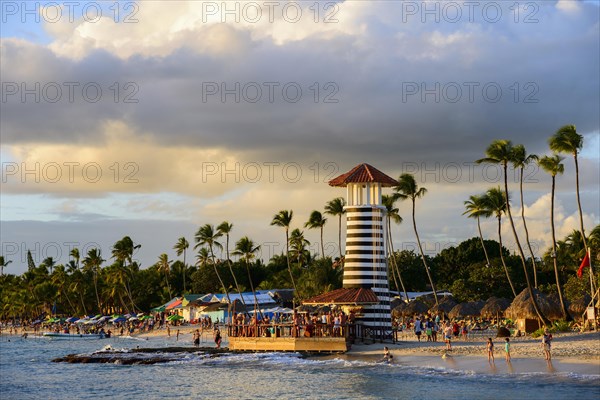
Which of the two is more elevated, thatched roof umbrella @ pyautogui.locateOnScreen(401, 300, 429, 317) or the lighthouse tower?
the lighthouse tower

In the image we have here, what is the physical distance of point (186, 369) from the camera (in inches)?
1848

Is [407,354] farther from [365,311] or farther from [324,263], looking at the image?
[324,263]

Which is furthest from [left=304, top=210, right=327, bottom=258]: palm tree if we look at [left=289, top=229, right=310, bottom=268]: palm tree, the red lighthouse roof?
the red lighthouse roof

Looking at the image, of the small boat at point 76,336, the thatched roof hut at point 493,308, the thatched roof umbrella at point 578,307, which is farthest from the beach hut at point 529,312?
the small boat at point 76,336

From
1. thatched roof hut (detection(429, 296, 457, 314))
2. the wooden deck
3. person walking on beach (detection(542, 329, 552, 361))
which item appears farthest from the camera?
thatched roof hut (detection(429, 296, 457, 314))

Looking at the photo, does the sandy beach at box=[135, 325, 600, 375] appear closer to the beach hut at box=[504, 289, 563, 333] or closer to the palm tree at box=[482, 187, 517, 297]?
the beach hut at box=[504, 289, 563, 333]

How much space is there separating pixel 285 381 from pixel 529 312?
23180 millimetres

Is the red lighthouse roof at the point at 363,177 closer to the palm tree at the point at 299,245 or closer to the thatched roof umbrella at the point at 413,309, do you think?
the thatched roof umbrella at the point at 413,309

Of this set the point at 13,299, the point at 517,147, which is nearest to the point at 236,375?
the point at 517,147

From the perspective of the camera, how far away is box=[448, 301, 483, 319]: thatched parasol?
224ft

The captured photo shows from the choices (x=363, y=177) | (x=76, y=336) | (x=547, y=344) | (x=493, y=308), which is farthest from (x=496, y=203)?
(x=76, y=336)

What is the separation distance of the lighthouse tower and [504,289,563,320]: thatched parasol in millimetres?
10850

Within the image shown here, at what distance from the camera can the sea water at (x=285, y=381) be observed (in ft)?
110

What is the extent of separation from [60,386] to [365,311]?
57.3ft
